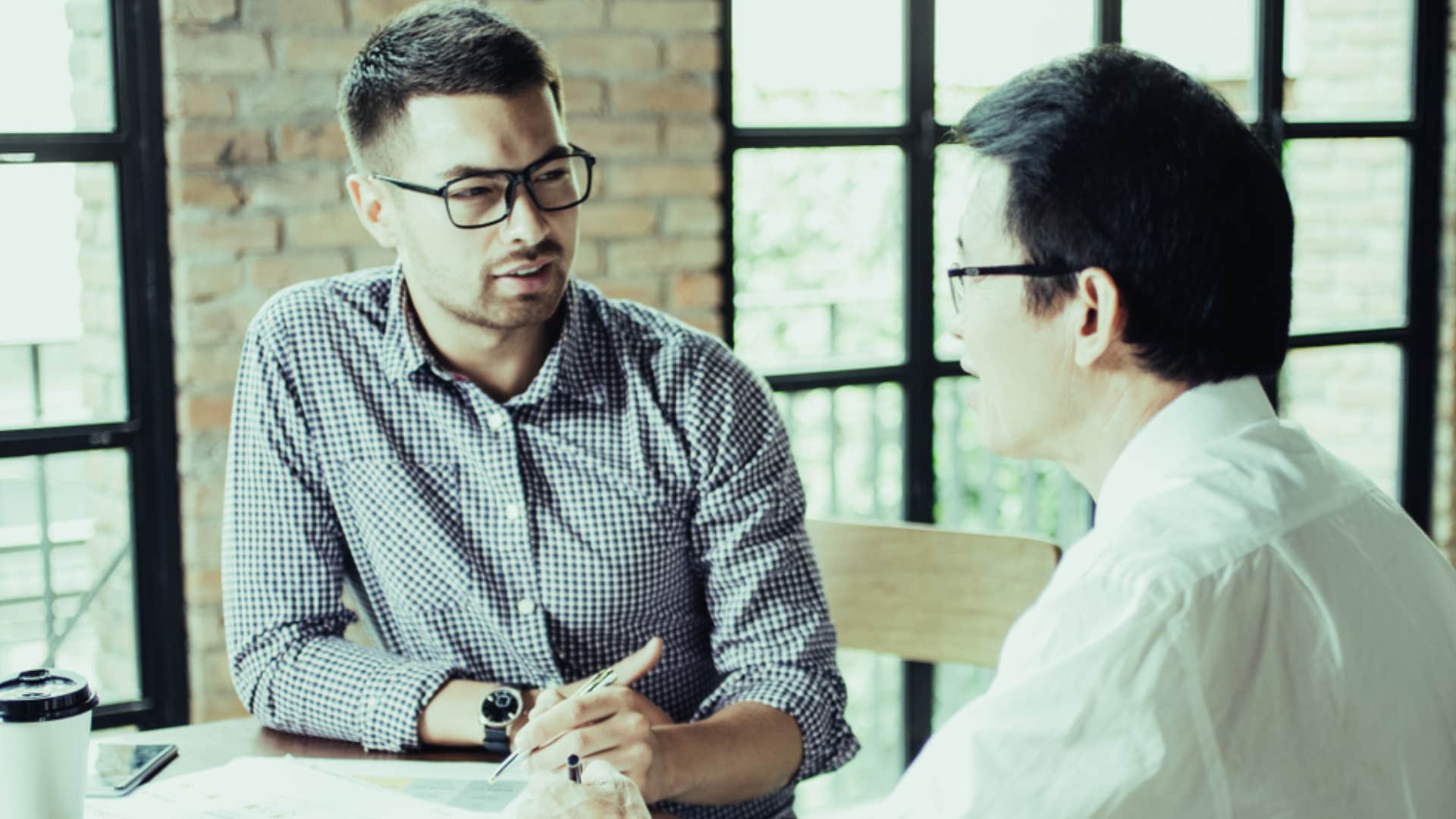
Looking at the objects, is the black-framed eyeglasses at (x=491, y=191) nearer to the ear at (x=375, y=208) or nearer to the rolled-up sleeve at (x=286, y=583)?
the ear at (x=375, y=208)

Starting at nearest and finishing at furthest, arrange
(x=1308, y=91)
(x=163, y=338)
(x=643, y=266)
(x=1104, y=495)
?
1. (x=1104, y=495)
2. (x=163, y=338)
3. (x=643, y=266)
4. (x=1308, y=91)

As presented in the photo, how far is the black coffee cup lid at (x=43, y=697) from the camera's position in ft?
3.83

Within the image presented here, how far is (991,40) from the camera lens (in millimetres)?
3252

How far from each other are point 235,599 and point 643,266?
117 cm

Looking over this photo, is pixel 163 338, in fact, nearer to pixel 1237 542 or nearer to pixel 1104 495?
pixel 1104 495

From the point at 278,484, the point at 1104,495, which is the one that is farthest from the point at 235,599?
the point at 1104,495

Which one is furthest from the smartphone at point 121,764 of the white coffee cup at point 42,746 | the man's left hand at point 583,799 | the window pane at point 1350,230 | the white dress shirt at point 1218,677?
the window pane at point 1350,230

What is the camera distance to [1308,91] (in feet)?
12.7

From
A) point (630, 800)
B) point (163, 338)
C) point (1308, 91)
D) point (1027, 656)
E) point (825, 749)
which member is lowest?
point (825, 749)

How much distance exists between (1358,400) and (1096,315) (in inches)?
124

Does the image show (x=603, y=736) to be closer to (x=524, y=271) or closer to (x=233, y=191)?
(x=524, y=271)

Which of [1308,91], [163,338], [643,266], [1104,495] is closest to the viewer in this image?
[1104,495]

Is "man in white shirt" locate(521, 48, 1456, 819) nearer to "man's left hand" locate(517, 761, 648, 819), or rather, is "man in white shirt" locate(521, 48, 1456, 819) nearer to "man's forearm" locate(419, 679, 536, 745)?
"man's left hand" locate(517, 761, 648, 819)

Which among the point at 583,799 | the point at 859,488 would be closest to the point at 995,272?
the point at 583,799
